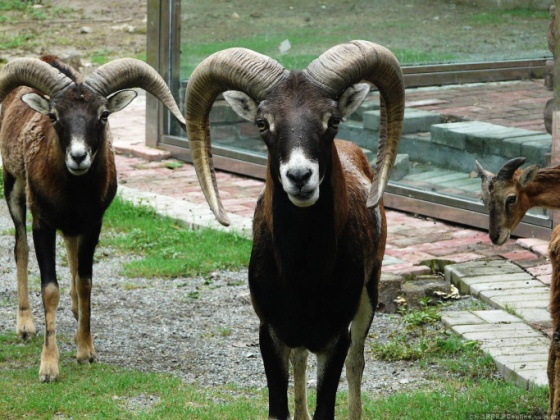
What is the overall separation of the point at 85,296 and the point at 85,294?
0.02 m

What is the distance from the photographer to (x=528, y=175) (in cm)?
945

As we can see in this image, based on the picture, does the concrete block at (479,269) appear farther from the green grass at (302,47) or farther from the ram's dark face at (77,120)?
the ram's dark face at (77,120)

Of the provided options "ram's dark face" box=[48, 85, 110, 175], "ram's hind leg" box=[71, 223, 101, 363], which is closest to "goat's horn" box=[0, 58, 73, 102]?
"ram's dark face" box=[48, 85, 110, 175]

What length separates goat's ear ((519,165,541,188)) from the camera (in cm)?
938

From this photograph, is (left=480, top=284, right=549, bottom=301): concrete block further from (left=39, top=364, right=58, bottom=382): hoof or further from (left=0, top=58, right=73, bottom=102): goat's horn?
(left=0, top=58, right=73, bottom=102): goat's horn

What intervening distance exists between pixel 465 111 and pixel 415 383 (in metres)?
5.17

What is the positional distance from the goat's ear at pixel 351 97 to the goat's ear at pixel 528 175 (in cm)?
391

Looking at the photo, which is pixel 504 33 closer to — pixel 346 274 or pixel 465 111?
pixel 465 111

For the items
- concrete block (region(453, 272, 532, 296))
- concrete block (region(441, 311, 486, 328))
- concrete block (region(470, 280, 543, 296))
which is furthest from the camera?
concrete block (region(453, 272, 532, 296))

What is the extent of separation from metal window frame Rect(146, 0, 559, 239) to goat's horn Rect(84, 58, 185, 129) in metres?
4.03

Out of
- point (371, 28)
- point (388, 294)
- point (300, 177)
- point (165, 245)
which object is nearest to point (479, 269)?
point (388, 294)

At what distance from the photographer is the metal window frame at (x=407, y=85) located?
11.4 meters

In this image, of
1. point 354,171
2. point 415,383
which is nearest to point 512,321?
point 415,383

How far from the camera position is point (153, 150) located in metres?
15.4
